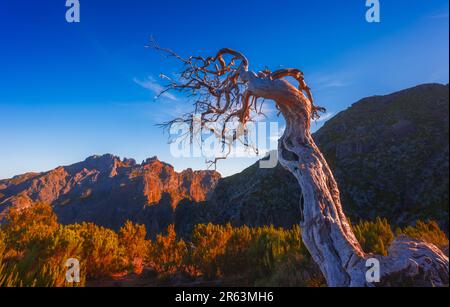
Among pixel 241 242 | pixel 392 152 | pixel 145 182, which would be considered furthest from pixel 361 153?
pixel 145 182

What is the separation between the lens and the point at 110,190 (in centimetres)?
12562

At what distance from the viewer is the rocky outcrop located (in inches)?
3905

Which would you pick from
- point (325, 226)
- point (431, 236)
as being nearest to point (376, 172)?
point (431, 236)

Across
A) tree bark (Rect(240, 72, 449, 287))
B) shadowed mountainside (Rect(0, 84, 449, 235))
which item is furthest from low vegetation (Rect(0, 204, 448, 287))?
shadowed mountainside (Rect(0, 84, 449, 235))

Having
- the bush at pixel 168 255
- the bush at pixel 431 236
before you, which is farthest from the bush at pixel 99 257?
the bush at pixel 431 236

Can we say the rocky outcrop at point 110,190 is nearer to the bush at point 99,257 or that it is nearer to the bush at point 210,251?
the bush at point 210,251

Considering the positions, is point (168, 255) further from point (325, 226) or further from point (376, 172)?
point (376, 172)

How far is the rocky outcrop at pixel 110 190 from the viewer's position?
99.2 m

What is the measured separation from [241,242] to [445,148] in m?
36.1

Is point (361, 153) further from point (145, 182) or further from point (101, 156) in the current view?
point (101, 156)

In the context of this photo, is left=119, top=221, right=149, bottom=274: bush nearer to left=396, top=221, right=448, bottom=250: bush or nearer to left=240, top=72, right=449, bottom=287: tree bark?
left=240, top=72, right=449, bottom=287: tree bark

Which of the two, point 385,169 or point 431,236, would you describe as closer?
point 431,236

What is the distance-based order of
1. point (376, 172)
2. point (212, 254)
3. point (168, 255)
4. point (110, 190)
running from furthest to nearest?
point (110, 190), point (376, 172), point (168, 255), point (212, 254)

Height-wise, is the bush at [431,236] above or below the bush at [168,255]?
above
